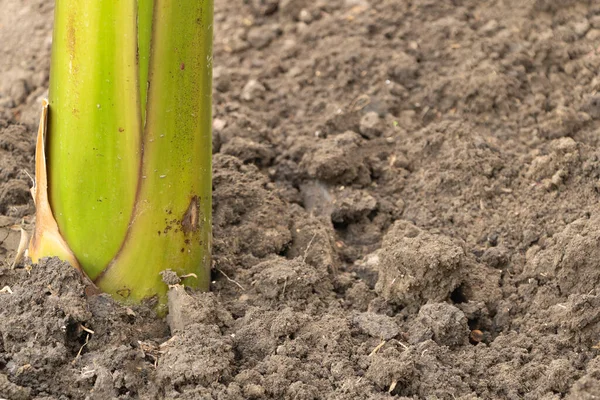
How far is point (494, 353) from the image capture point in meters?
1.61

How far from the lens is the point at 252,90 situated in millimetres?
2443

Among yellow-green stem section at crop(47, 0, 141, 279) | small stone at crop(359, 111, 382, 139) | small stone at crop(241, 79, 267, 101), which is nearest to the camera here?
yellow-green stem section at crop(47, 0, 141, 279)

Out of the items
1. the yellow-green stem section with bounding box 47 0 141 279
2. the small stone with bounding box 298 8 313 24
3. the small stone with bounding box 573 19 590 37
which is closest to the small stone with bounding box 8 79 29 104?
the small stone with bounding box 298 8 313 24

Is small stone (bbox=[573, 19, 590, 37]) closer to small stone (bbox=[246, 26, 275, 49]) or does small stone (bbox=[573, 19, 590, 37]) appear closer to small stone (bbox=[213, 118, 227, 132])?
small stone (bbox=[246, 26, 275, 49])

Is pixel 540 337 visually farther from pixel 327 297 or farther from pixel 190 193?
pixel 190 193

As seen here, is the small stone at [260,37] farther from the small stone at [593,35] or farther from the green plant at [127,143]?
the green plant at [127,143]

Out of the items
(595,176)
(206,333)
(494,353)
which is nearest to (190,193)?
(206,333)

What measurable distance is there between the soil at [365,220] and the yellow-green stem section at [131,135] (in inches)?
3.3

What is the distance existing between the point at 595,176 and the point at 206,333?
1.00 m

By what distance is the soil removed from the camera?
4.95 feet

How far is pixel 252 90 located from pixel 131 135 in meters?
0.98

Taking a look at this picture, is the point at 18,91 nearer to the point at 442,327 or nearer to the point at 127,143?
the point at 127,143

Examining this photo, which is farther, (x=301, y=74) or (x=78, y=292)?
(x=301, y=74)

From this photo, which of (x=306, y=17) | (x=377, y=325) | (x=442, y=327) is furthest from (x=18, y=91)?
(x=442, y=327)
